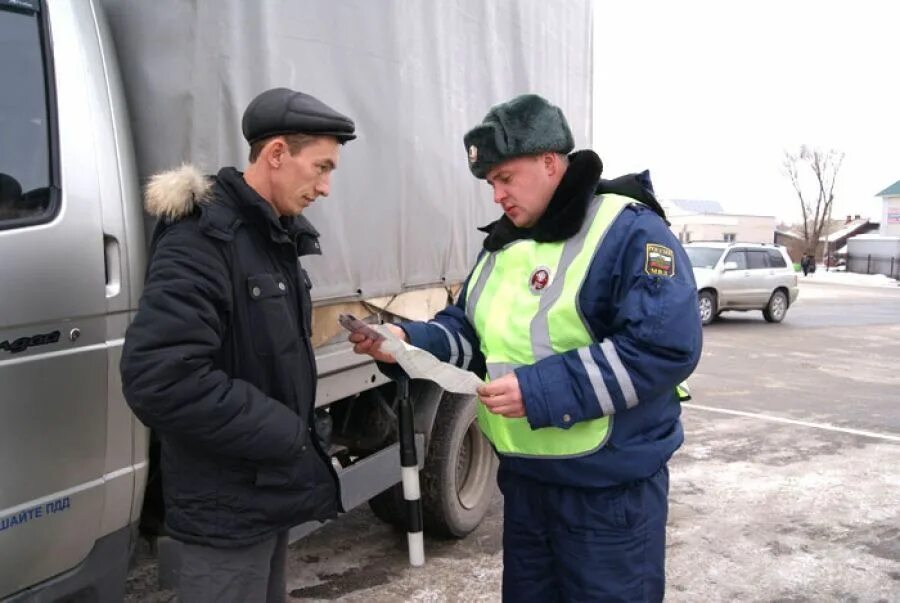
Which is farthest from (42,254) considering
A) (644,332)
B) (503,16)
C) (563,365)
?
(503,16)

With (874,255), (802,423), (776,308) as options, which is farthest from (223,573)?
(874,255)

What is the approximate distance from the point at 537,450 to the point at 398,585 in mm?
1943

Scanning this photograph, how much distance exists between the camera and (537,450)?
80.2 inches

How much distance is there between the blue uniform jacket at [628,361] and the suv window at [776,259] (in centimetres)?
1523

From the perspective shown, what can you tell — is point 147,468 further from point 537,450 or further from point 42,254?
point 537,450

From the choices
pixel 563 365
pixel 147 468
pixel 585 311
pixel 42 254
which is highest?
pixel 42 254

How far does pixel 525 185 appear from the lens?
79.9 inches

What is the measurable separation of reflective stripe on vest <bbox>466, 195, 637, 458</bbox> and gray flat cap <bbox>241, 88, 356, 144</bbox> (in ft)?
2.05

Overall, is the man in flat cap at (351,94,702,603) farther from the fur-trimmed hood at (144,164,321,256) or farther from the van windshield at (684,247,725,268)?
the van windshield at (684,247,725,268)

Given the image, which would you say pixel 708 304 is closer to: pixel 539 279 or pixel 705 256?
pixel 705 256

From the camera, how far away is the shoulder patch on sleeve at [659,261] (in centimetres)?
186

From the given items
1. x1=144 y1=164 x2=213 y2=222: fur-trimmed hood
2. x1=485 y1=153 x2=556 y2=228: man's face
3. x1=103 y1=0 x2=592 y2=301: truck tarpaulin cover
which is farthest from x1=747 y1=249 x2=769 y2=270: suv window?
x1=144 y1=164 x2=213 y2=222: fur-trimmed hood

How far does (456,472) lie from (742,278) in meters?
12.9

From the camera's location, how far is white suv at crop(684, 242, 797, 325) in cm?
1502
